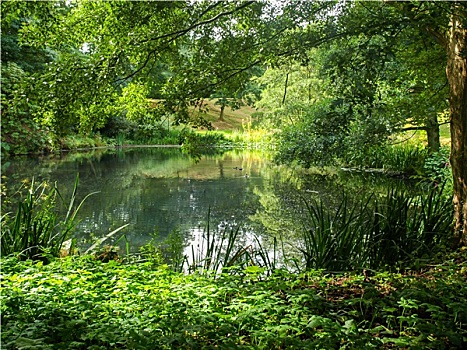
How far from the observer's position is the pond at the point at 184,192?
21.6ft

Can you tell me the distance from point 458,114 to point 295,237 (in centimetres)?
281

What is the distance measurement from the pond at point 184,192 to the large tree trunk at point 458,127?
192 centimetres

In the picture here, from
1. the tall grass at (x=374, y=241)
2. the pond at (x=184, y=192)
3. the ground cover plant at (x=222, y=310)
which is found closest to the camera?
the ground cover plant at (x=222, y=310)

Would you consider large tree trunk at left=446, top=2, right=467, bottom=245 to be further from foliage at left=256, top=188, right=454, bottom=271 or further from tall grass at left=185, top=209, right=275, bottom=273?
tall grass at left=185, top=209, right=275, bottom=273

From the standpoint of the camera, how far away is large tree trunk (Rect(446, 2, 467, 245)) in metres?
3.67

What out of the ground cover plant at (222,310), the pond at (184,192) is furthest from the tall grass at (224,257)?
the ground cover plant at (222,310)

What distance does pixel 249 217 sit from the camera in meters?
7.21

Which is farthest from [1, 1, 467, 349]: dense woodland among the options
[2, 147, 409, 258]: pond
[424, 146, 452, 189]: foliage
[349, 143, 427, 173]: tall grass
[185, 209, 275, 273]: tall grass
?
[349, 143, 427, 173]: tall grass

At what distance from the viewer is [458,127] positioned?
383 cm

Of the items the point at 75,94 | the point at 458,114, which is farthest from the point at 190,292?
the point at 458,114

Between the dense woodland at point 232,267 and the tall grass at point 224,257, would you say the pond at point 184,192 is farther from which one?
the dense woodland at point 232,267

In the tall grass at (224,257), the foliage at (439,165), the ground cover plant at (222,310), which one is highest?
the foliage at (439,165)

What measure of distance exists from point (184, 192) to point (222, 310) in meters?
7.46

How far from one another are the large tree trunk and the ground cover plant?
84cm
